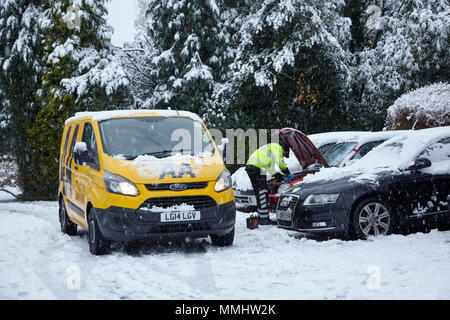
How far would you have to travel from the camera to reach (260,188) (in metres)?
10.8

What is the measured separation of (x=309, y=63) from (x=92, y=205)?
13.0 meters

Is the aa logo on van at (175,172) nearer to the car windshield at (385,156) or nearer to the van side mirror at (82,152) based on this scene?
the van side mirror at (82,152)

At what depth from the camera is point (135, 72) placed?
2392 cm

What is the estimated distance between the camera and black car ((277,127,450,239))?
332 inches

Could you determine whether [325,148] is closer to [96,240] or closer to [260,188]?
[260,188]

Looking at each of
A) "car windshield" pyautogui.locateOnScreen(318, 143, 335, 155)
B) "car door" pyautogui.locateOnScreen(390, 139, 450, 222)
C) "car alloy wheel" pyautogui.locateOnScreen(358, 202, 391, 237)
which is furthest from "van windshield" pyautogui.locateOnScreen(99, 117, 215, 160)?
"car windshield" pyautogui.locateOnScreen(318, 143, 335, 155)

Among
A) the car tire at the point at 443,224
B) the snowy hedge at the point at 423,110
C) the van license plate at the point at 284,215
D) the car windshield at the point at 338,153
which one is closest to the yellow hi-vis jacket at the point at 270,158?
the van license plate at the point at 284,215

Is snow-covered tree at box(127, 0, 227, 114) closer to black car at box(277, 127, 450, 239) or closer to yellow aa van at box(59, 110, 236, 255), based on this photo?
yellow aa van at box(59, 110, 236, 255)

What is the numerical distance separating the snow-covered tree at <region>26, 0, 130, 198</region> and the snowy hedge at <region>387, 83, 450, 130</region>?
8921mm

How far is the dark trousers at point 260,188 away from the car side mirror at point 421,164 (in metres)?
2.93

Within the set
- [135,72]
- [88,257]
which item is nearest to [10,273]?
[88,257]

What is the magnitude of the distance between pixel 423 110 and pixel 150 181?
970 centimetres

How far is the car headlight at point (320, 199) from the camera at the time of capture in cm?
852

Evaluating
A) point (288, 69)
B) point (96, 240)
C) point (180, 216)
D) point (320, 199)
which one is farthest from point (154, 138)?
point (288, 69)
